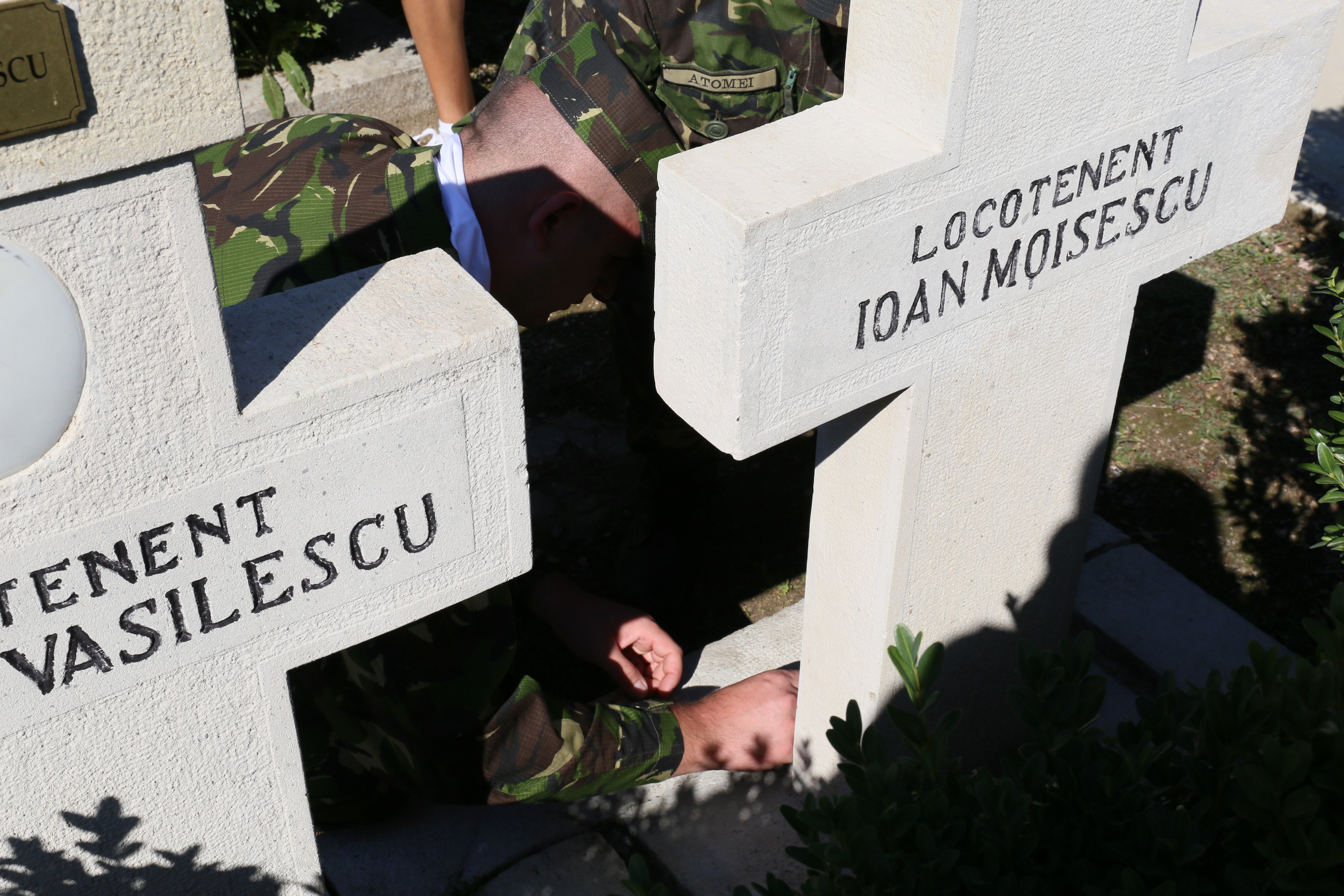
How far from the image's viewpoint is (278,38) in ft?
18.1

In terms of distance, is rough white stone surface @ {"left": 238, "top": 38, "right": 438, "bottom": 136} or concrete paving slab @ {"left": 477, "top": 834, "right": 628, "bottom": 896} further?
rough white stone surface @ {"left": 238, "top": 38, "right": 438, "bottom": 136}

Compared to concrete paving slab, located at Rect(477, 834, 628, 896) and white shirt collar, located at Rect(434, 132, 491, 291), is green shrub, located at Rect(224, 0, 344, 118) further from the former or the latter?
concrete paving slab, located at Rect(477, 834, 628, 896)

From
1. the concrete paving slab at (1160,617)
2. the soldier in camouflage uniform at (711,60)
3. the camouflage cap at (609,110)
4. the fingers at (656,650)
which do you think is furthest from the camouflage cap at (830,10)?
the concrete paving slab at (1160,617)

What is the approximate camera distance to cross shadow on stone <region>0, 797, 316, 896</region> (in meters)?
1.61

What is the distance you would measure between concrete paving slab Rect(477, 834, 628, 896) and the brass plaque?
1675 mm

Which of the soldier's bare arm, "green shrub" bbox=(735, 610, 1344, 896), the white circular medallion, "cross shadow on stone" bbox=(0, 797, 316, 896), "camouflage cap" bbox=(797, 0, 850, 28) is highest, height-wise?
the white circular medallion

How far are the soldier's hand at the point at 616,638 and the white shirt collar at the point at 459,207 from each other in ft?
2.51

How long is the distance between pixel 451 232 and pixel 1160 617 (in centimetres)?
183

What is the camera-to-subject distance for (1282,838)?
125cm

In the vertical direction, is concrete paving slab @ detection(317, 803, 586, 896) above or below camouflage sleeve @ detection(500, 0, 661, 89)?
below

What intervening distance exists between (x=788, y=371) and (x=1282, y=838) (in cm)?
82

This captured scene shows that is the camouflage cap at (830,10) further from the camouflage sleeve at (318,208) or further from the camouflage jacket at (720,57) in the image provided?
the camouflage sleeve at (318,208)

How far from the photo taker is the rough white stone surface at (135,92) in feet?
3.75

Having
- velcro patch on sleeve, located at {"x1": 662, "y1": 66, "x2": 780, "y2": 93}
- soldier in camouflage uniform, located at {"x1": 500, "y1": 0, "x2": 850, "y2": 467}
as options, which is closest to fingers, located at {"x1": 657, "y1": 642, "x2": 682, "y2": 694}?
soldier in camouflage uniform, located at {"x1": 500, "y1": 0, "x2": 850, "y2": 467}
